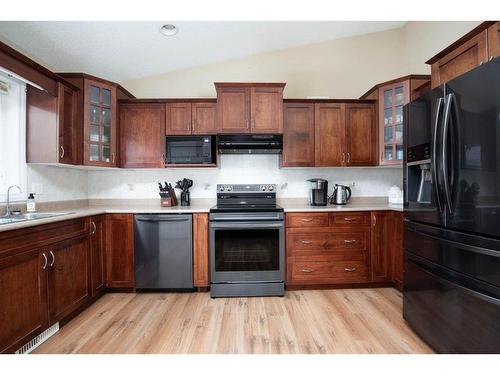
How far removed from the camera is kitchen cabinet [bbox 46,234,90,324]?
1898mm

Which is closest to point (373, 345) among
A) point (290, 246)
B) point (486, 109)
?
point (290, 246)

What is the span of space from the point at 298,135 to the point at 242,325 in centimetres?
209

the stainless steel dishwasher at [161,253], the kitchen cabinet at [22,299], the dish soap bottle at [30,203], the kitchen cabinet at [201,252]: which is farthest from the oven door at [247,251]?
the dish soap bottle at [30,203]

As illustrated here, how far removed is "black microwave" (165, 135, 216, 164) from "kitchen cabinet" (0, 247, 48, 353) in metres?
1.57

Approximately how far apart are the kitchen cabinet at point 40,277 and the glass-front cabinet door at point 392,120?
3273mm

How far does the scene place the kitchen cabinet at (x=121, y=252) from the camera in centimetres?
263

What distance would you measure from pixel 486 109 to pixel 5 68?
119 inches

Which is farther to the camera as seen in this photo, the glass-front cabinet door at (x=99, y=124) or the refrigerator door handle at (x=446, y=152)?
the glass-front cabinet door at (x=99, y=124)

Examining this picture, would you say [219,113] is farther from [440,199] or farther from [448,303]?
[448,303]

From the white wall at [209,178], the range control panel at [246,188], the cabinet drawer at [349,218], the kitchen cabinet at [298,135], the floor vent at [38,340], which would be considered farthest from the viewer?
the white wall at [209,178]

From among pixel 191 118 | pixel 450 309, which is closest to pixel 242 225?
pixel 191 118

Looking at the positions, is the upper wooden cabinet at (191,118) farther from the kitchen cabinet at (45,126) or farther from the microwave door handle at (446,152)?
the microwave door handle at (446,152)

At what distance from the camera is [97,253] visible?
8.22 feet
